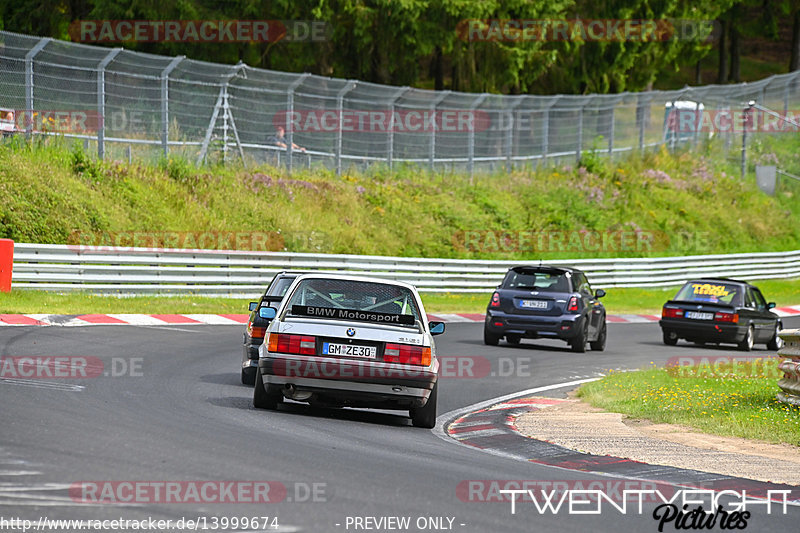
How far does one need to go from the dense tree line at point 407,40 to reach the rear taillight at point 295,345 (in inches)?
1130

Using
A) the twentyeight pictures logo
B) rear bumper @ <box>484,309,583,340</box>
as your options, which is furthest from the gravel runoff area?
the twentyeight pictures logo

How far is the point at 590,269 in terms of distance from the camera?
121 feet

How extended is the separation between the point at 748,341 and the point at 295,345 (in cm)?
1579

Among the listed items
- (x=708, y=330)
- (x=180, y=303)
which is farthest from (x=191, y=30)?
(x=708, y=330)

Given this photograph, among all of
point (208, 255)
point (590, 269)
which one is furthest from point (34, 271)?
point (590, 269)

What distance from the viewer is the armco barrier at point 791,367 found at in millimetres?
12227

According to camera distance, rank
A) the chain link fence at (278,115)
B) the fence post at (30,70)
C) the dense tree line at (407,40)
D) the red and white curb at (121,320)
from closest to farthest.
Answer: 1. the red and white curb at (121,320)
2. the fence post at (30,70)
3. the chain link fence at (278,115)
4. the dense tree line at (407,40)

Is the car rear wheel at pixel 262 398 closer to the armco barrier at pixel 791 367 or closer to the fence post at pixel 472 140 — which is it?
the armco barrier at pixel 791 367

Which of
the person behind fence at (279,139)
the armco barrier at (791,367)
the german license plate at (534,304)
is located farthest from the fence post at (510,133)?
the armco barrier at (791,367)

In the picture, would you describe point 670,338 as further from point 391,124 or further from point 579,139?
point 579,139

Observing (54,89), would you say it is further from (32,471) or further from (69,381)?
(32,471)

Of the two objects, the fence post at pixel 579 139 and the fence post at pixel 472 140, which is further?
the fence post at pixel 579 139

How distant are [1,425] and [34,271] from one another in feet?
47.9

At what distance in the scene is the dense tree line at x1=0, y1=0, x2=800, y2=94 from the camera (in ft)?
129
